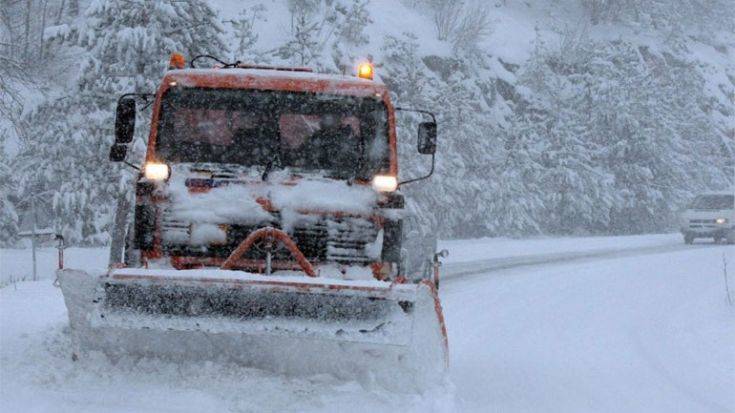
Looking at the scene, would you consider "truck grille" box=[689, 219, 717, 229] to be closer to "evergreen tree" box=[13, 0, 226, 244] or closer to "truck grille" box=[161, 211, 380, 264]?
"evergreen tree" box=[13, 0, 226, 244]

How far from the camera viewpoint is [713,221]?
2914 centimetres

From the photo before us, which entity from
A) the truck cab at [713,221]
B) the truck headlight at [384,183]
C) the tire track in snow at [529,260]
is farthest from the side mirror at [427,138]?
the truck cab at [713,221]

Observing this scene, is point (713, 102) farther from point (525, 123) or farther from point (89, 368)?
point (89, 368)

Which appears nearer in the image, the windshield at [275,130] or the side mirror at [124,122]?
the windshield at [275,130]

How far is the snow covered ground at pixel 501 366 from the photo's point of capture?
545 centimetres

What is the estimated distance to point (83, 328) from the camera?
19.1ft

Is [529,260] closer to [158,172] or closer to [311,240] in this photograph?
[311,240]

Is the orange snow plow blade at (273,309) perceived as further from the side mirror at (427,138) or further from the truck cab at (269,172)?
the side mirror at (427,138)

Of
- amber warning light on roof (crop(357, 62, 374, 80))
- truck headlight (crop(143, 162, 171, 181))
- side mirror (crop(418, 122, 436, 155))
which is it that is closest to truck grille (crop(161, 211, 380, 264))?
truck headlight (crop(143, 162, 171, 181))

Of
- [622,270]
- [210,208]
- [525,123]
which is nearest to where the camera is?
[210,208]

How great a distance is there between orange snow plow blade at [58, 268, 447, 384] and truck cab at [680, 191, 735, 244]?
84.2ft

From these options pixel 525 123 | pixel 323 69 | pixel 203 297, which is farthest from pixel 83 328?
pixel 525 123

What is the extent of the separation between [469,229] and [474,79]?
296 inches

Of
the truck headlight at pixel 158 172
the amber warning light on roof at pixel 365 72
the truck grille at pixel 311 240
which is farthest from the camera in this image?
the amber warning light on roof at pixel 365 72
